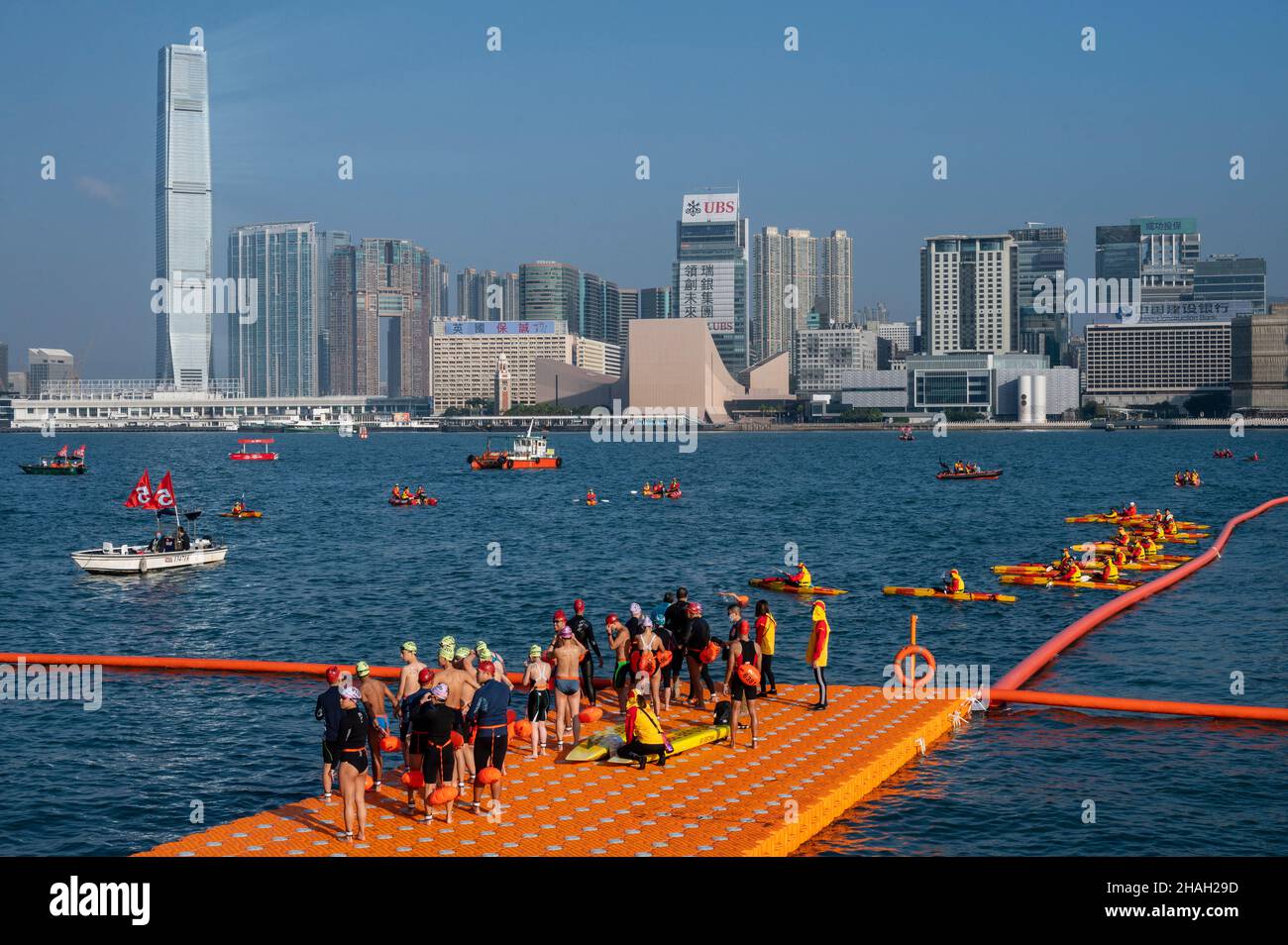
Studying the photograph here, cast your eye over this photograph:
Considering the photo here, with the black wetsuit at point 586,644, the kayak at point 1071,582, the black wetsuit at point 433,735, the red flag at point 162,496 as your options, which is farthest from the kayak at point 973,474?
the black wetsuit at point 433,735

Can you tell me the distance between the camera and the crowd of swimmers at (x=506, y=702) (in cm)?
1678

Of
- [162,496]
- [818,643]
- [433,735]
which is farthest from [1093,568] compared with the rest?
[433,735]

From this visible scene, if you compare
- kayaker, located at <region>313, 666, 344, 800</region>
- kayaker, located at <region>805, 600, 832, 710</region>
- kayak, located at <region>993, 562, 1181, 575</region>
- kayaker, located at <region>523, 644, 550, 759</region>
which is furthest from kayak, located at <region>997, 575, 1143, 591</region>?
kayaker, located at <region>313, 666, 344, 800</region>

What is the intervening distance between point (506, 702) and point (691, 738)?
414cm

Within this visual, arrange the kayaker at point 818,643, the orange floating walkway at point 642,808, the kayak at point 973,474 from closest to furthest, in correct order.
→ 1. the orange floating walkway at point 642,808
2. the kayaker at point 818,643
3. the kayak at point 973,474

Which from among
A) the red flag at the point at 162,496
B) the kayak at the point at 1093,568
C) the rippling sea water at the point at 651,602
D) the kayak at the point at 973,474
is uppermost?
the red flag at the point at 162,496

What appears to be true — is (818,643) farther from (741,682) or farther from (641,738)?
(641,738)

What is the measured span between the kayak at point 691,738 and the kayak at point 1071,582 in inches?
1065

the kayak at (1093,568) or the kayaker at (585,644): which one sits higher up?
the kayaker at (585,644)

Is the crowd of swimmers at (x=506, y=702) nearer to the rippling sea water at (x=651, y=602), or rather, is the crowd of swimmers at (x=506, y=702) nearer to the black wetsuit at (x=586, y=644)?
the black wetsuit at (x=586, y=644)

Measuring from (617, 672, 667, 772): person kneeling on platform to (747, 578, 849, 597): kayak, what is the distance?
83.9ft

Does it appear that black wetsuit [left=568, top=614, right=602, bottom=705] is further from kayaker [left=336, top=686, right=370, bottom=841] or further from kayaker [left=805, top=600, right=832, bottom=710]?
kayaker [left=336, top=686, right=370, bottom=841]

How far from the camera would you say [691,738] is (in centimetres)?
2108

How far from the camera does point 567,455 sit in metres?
195
